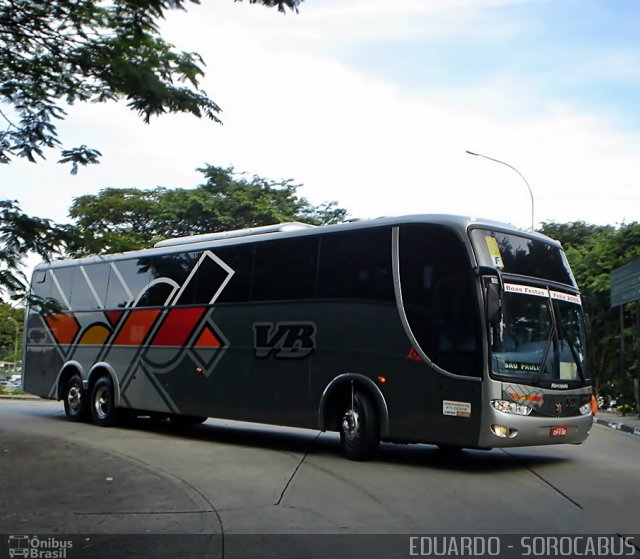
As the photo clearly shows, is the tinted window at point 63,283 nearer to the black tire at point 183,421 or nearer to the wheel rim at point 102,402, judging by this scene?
the wheel rim at point 102,402

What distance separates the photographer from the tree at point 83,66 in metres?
7.52

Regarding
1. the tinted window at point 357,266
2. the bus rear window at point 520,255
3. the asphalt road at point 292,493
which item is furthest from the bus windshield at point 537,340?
the tinted window at point 357,266

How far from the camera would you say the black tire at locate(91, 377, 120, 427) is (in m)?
16.5

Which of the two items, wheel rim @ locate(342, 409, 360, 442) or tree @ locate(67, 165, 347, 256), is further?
tree @ locate(67, 165, 347, 256)

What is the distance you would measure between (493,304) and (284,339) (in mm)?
3783

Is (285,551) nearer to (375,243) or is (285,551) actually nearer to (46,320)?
(46,320)

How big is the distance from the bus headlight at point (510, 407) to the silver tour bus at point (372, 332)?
2 cm

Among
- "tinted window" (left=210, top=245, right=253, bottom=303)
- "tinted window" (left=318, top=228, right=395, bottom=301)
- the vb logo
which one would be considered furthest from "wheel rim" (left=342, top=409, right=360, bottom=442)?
"tinted window" (left=210, top=245, right=253, bottom=303)

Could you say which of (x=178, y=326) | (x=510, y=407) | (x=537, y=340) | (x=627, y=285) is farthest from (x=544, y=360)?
(x=627, y=285)

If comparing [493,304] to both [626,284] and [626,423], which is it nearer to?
[626,423]

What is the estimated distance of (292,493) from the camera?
28.8ft

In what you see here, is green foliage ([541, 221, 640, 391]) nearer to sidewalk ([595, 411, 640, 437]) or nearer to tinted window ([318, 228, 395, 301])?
sidewalk ([595, 411, 640, 437])

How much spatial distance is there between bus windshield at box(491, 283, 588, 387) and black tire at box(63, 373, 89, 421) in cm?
991

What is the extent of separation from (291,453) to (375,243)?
335cm
